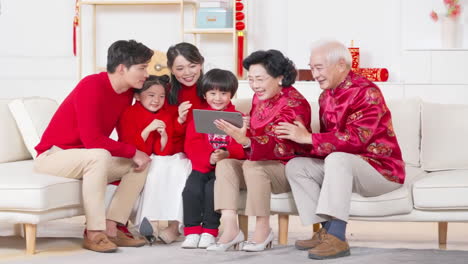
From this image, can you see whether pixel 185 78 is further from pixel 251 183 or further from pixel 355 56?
pixel 355 56

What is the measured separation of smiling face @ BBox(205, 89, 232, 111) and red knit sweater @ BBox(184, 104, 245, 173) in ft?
0.12

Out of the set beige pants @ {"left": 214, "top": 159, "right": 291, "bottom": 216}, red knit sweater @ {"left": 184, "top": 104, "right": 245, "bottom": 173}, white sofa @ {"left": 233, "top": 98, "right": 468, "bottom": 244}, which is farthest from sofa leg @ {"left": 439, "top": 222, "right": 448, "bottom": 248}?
red knit sweater @ {"left": 184, "top": 104, "right": 245, "bottom": 173}

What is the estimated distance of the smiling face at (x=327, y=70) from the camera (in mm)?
3363

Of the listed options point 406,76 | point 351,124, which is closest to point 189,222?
point 351,124

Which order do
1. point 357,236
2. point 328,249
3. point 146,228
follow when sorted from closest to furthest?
1. point 328,249
2. point 146,228
3. point 357,236

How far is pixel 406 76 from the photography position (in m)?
6.02

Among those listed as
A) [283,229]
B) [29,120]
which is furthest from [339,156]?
[29,120]

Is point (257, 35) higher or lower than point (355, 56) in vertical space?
higher

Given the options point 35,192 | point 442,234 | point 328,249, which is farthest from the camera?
point 442,234

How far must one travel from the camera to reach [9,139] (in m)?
3.96

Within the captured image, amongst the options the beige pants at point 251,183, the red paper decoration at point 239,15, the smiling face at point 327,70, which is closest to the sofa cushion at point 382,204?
the beige pants at point 251,183

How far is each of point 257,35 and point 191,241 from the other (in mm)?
3345

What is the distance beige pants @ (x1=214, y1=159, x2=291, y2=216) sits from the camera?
10.9 ft

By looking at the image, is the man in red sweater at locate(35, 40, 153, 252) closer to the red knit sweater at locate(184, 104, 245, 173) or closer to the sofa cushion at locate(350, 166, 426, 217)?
the red knit sweater at locate(184, 104, 245, 173)
